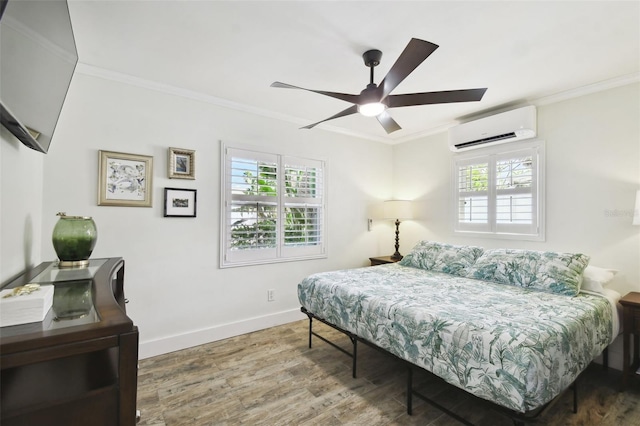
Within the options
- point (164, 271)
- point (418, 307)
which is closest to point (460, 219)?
point (418, 307)

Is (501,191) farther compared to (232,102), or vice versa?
(501,191)

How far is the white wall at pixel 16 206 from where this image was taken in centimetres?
127

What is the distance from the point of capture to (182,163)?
2.93 m

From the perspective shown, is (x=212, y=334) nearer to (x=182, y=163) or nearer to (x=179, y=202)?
(x=179, y=202)

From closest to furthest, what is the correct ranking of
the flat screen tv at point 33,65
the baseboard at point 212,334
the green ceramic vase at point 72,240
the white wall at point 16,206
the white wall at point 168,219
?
the flat screen tv at point 33,65, the white wall at point 16,206, the green ceramic vase at point 72,240, the white wall at point 168,219, the baseboard at point 212,334

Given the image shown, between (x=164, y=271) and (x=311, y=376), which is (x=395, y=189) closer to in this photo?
(x=311, y=376)

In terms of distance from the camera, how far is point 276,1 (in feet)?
5.74

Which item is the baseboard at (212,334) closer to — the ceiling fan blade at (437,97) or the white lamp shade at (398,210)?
the white lamp shade at (398,210)

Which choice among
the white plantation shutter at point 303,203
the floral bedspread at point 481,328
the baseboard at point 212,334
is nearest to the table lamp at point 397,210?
the white plantation shutter at point 303,203

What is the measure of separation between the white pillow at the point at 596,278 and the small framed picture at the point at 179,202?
11.8 ft

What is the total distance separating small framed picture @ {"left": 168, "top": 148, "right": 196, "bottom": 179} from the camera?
2.86 meters

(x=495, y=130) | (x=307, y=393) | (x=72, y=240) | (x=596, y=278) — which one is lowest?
(x=307, y=393)

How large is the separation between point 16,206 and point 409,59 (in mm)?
2248

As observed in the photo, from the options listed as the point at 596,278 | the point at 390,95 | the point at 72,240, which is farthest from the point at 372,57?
the point at 596,278
